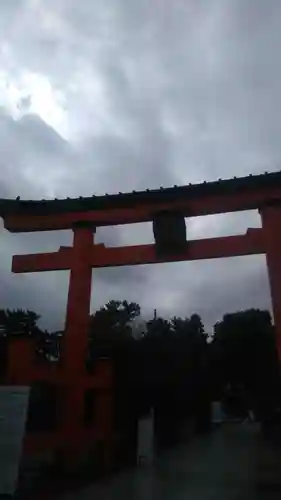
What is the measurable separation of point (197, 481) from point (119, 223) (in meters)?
5.29

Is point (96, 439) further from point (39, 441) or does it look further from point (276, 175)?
point (276, 175)

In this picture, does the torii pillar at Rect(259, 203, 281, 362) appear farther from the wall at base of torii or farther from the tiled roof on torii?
the wall at base of torii

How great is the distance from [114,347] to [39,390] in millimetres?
3407

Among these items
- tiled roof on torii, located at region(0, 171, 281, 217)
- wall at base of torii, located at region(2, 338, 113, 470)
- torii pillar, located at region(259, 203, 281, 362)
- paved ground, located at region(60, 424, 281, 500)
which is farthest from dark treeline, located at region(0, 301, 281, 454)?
torii pillar, located at region(259, 203, 281, 362)

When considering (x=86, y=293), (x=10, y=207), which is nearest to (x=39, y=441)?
(x=86, y=293)

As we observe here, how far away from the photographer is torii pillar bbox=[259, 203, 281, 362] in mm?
9219

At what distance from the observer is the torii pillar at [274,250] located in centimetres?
922

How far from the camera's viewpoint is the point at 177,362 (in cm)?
1468

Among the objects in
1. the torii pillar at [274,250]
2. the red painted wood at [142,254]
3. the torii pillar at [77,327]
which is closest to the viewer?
the torii pillar at [274,250]

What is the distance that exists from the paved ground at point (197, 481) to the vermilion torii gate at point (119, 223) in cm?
166

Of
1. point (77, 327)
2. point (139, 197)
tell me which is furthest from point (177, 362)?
point (139, 197)

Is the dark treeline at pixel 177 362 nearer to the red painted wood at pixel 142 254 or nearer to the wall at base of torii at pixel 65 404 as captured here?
the wall at base of torii at pixel 65 404

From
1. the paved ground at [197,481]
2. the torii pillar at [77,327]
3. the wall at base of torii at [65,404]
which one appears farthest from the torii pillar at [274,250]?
the torii pillar at [77,327]

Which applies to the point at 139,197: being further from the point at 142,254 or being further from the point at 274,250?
the point at 274,250
